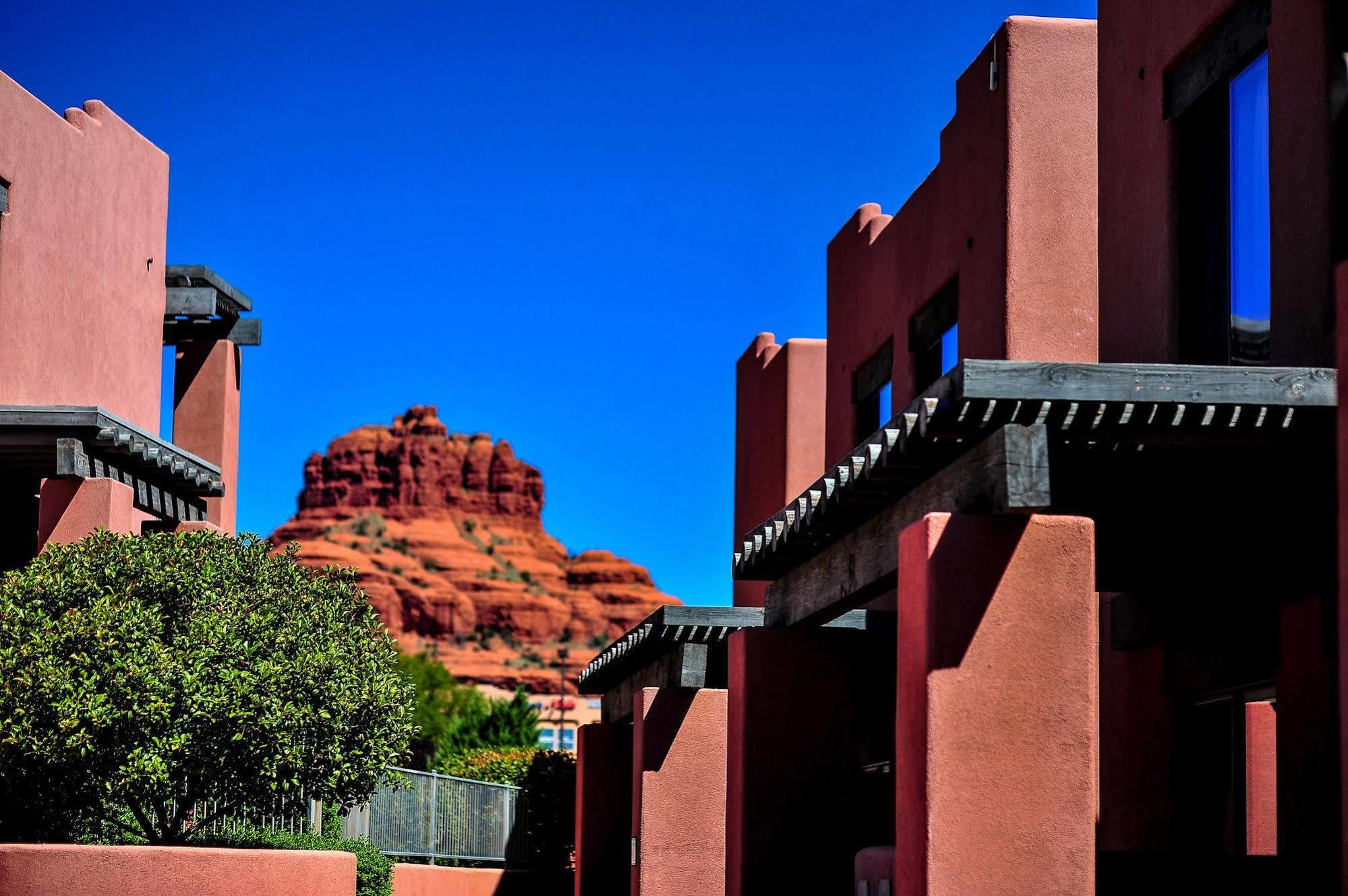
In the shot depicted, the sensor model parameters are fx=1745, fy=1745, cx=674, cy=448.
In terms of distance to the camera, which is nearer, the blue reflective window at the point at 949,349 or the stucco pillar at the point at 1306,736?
the stucco pillar at the point at 1306,736

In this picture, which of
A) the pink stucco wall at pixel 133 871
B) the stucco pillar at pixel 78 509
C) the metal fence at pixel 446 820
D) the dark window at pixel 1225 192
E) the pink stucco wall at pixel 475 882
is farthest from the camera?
the metal fence at pixel 446 820

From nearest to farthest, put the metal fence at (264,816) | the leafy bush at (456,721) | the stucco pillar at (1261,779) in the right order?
1. the stucco pillar at (1261,779)
2. the metal fence at (264,816)
3. the leafy bush at (456,721)

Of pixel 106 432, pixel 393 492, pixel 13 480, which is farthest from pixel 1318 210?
pixel 393 492

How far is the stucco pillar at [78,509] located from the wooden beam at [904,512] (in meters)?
6.69

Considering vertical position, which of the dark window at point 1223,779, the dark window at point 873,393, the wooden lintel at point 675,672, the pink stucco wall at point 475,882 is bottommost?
the pink stucco wall at point 475,882

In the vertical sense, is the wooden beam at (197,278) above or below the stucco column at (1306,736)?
above

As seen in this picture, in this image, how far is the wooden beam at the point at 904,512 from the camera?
8773 millimetres

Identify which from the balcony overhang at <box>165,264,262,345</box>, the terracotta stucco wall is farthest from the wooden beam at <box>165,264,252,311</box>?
the terracotta stucco wall

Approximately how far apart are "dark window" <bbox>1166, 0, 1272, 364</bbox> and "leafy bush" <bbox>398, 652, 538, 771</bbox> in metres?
17.7

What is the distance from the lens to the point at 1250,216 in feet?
37.1

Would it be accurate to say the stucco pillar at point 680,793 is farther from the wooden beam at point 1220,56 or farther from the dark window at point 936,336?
the wooden beam at point 1220,56

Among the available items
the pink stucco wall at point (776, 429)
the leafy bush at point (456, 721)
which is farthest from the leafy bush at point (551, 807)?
the pink stucco wall at point (776, 429)

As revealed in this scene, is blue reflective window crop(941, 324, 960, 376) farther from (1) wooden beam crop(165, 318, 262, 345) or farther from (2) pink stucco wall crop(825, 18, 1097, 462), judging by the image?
(1) wooden beam crop(165, 318, 262, 345)

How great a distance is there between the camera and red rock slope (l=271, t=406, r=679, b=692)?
392ft
